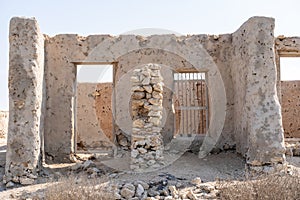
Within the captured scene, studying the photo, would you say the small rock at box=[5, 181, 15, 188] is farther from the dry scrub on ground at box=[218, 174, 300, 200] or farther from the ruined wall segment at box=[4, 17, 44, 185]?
the dry scrub on ground at box=[218, 174, 300, 200]

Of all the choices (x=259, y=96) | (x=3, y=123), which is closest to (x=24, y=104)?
(x=259, y=96)

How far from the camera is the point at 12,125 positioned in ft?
22.4

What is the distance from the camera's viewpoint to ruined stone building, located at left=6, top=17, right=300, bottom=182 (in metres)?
6.86

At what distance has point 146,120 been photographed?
696 centimetres

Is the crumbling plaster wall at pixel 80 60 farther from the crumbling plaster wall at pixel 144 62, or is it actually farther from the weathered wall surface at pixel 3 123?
the weathered wall surface at pixel 3 123

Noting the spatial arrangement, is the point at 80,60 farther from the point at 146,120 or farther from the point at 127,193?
the point at 127,193

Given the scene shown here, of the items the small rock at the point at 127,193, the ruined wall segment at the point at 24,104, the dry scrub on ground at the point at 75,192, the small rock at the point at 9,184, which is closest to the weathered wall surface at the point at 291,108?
the small rock at the point at 127,193

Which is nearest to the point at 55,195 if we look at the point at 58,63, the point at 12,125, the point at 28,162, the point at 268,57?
the point at 28,162

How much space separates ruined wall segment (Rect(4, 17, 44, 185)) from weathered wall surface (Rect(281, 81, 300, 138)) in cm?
958

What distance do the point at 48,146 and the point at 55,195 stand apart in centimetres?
326

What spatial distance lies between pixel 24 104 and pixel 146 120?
248 cm

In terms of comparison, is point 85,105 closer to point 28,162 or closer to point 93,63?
point 93,63

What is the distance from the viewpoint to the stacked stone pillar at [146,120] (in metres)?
6.86

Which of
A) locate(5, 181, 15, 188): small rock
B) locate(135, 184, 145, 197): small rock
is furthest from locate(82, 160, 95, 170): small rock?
locate(135, 184, 145, 197): small rock
